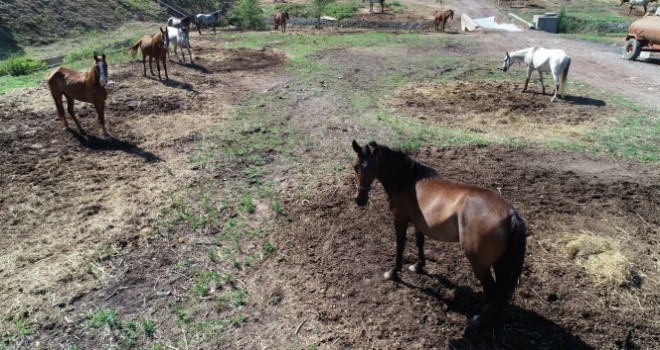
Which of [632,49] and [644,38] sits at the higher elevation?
[644,38]

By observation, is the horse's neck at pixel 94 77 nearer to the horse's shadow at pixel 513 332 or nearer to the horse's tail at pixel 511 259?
the horse's shadow at pixel 513 332

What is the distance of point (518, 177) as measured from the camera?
22.8 ft

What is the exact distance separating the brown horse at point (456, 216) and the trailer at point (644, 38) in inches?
602

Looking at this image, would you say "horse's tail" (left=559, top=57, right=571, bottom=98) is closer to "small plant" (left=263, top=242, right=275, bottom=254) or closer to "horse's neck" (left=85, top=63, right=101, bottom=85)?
"small plant" (left=263, top=242, right=275, bottom=254)

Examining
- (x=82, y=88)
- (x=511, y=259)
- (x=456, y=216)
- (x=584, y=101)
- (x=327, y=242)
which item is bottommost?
(x=327, y=242)

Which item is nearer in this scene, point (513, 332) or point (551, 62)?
point (513, 332)

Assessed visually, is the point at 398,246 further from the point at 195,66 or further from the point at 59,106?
the point at 195,66

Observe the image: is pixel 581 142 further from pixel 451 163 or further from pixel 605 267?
pixel 605 267

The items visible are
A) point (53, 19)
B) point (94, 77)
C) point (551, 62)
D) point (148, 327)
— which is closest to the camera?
point (148, 327)

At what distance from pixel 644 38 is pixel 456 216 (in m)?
15.8

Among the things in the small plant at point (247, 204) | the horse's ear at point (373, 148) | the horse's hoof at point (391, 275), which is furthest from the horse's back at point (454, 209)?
the small plant at point (247, 204)

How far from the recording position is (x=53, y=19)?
1927 centimetres

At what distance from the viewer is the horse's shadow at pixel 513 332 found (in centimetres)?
404

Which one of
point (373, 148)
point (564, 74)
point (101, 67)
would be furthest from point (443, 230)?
point (564, 74)
